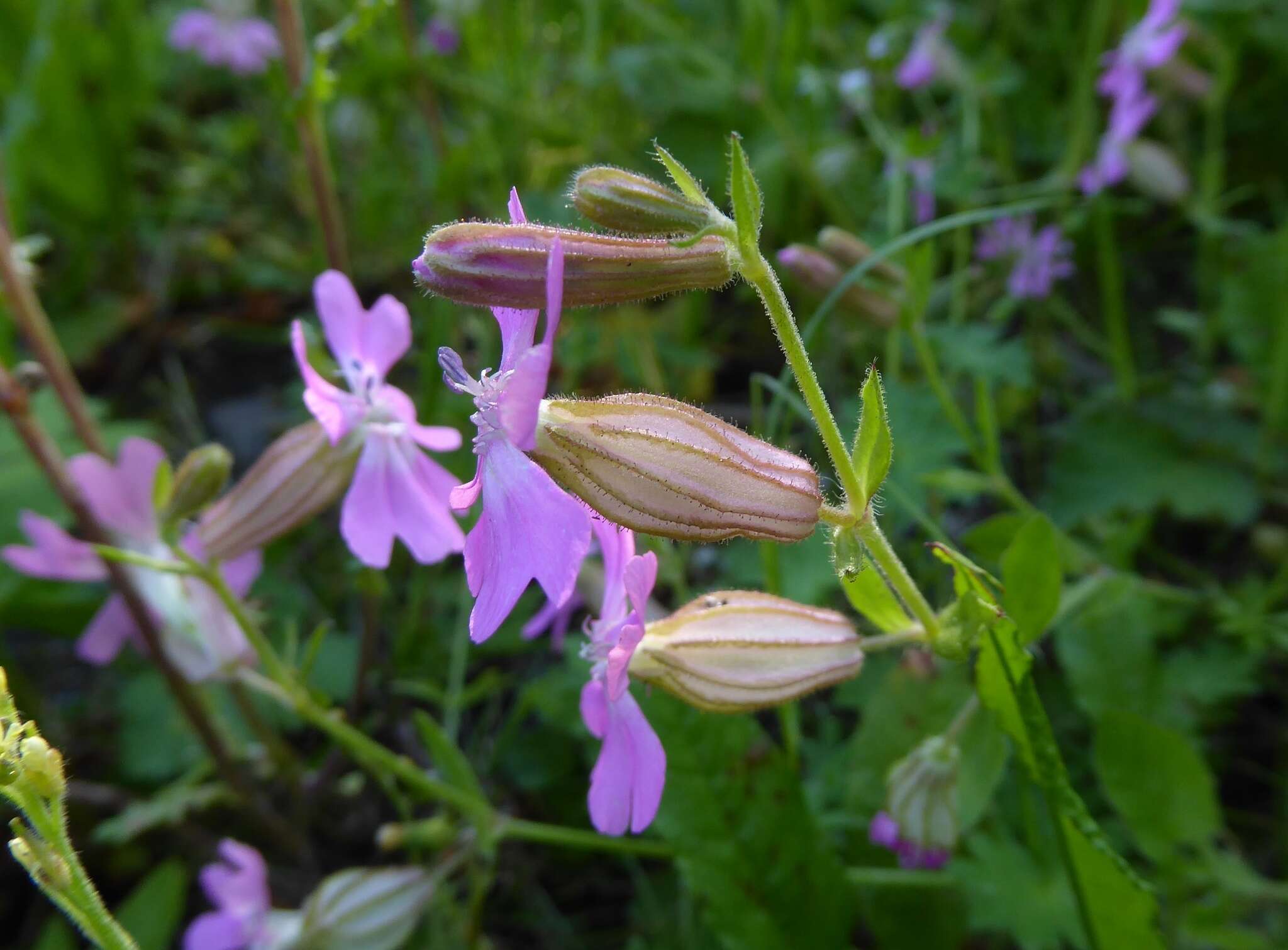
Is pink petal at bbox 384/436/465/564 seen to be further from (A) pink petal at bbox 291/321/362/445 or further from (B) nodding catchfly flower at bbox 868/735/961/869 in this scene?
(B) nodding catchfly flower at bbox 868/735/961/869

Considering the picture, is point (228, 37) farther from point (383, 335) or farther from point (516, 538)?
point (516, 538)

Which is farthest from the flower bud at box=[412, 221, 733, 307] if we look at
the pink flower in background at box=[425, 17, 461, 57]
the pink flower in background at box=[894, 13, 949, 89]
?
the pink flower in background at box=[425, 17, 461, 57]

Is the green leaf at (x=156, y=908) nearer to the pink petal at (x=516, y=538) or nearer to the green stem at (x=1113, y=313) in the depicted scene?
the pink petal at (x=516, y=538)

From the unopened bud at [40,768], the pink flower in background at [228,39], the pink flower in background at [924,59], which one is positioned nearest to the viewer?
the unopened bud at [40,768]

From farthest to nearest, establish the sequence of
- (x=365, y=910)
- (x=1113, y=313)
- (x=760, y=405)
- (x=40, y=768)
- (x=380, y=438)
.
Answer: (x=1113, y=313)
(x=760, y=405)
(x=365, y=910)
(x=380, y=438)
(x=40, y=768)

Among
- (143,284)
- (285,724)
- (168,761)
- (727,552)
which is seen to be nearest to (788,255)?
(727,552)

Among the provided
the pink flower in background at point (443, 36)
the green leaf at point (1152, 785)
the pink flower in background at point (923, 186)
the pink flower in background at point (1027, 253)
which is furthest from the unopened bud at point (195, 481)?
the pink flower in background at point (443, 36)

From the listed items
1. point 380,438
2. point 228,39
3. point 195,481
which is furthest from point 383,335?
point 228,39
